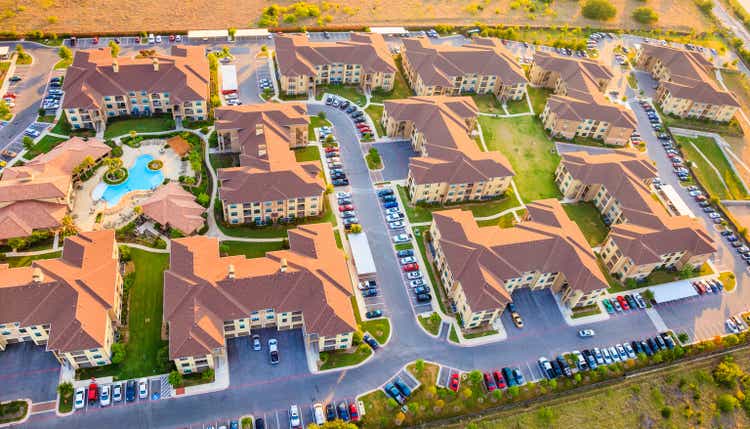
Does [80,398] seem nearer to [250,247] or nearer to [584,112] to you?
[250,247]

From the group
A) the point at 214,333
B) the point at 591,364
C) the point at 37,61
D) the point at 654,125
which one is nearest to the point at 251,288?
the point at 214,333

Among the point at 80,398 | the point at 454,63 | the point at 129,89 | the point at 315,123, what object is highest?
the point at 454,63

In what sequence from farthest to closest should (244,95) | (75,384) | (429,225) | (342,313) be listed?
1. (244,95)
2. (429,225)
3. (342,313)
4. (75,384)

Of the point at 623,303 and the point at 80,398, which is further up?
the point at 623,303

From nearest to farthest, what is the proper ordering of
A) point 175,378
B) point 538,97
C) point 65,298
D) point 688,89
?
point 175,378 < point 65,298 < point 688,89 < point 538,97

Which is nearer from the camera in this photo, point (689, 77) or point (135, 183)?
point (135, 183)

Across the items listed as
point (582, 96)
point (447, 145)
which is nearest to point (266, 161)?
point (447, 145)

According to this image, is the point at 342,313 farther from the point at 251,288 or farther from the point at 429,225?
the point at 429,225

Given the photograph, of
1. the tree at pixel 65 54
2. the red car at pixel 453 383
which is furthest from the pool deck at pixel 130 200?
the red car at pixel 453 383
